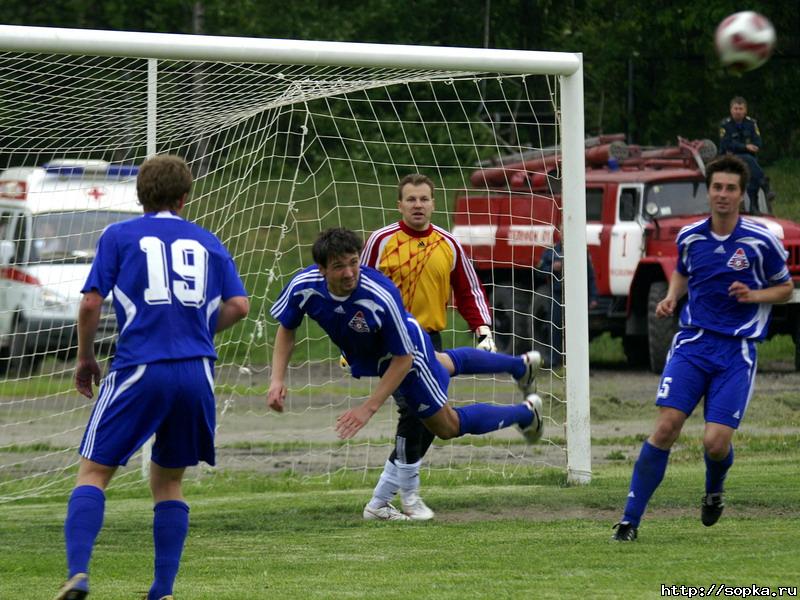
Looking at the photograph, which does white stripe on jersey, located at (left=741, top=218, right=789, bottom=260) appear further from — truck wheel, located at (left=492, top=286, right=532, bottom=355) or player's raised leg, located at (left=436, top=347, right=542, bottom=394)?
truck wheel, located at (left=492, top=286, right=532, bottom=355)

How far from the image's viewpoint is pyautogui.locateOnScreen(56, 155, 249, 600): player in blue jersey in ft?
17.7

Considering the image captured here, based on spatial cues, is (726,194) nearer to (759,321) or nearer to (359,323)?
(759,321)

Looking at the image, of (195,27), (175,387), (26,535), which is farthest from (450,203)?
(175,387)

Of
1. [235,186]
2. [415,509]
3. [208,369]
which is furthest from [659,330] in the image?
[208,369]

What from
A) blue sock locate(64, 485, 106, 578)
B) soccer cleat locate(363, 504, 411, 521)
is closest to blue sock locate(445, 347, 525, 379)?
soccer cleat locate(363, 504, 411, 521)

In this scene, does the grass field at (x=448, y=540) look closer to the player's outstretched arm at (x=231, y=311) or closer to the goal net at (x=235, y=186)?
the goal net at (x=235, y=186)

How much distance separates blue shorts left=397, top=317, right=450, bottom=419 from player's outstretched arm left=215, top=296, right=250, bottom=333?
1.70 metres

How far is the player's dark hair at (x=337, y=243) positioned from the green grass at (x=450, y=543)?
1439 millimetres

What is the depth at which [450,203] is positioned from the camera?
74.3ft

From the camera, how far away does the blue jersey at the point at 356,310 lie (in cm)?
682

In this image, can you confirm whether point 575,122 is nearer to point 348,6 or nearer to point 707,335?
point 707,335

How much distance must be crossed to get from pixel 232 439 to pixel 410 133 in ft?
23.1

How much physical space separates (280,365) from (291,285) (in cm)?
39

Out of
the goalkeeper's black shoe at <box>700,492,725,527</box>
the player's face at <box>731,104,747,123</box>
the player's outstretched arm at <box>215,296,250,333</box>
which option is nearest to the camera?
the player's outstretched arm at <box>215,296,250,333</box>
